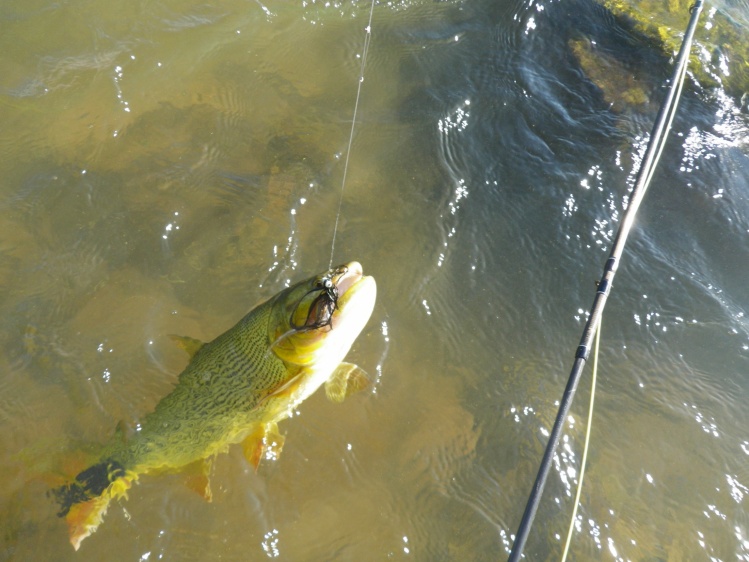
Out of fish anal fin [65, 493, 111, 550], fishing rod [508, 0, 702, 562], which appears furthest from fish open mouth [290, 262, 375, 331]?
fish anal fin [65, 493, 111, 550]

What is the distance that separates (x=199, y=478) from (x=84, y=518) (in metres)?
0.62

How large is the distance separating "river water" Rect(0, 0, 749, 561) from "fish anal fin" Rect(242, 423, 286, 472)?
110 mm

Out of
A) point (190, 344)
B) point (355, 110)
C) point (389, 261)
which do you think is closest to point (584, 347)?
point (389, 261)

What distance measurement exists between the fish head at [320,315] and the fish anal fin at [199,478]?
82 cm

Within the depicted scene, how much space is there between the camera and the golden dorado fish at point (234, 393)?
10.3 feet

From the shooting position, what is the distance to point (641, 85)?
567 centimetres

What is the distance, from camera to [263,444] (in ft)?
11.4

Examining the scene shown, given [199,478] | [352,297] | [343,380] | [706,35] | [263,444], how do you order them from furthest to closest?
[706,35] < [343,380] < [263,444] < [199,478] < [352,297]

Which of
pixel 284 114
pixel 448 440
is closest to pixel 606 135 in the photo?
pixel 284 114

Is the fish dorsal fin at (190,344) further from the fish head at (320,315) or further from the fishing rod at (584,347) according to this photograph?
the fishing rod at (584,347)

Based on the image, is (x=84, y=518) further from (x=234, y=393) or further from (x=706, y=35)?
(x=706, y=35)

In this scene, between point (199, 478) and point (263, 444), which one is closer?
point (199, 478)

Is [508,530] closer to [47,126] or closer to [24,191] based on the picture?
[24,191]

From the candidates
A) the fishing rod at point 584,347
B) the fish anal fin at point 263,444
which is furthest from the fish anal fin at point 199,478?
the fishing rod at point 584,347
